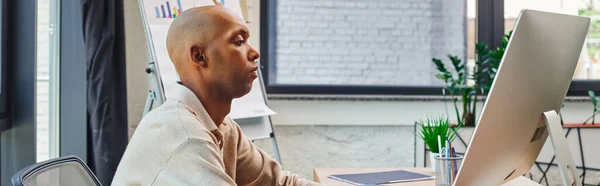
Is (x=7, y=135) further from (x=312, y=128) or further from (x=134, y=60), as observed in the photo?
(x=312, y=128)

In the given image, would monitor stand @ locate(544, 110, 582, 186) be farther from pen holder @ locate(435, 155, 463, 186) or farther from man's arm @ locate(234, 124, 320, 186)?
man's arm @ locate(234, 124, 320, 186)

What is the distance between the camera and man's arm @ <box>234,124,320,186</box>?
4.65 ft

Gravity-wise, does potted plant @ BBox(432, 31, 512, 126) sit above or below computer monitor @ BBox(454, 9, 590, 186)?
below

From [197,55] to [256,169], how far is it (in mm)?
415

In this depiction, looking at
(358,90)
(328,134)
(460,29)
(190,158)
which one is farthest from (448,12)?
(190,158)

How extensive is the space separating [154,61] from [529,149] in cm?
163

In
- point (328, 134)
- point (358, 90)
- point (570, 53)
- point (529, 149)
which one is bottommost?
point (328, 134)

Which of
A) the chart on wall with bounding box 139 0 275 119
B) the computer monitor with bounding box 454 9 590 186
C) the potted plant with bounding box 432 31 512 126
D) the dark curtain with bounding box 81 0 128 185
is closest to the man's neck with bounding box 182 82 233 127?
the computer monitor with bounding box 454 9 590 186

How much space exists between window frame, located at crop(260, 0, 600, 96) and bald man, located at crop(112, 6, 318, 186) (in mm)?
2260

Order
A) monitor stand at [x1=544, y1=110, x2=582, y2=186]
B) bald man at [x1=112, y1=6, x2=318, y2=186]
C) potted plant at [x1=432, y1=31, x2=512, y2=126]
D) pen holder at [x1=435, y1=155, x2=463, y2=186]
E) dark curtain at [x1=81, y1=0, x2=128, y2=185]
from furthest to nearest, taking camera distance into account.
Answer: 1. potted plant at [x1=432, y1=31, x2=512, y2=126]
2. dark curtain at [x1=81, y1=0, x2=128, y2=185]
3. pen holder at [x1=435, y1=155, x2=463, y2=186]
4. monitor stand at [x1=544, y1=110, x2=582, y2=186]
5. bald man at [x1=112, y1=6, x2=318, y2=186]

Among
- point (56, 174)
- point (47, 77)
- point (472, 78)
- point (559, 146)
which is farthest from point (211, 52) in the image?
point (472, 78)

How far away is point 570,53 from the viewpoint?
4.32ft

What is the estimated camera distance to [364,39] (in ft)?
11.8

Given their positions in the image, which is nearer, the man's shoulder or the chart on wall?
the man's shoulder
